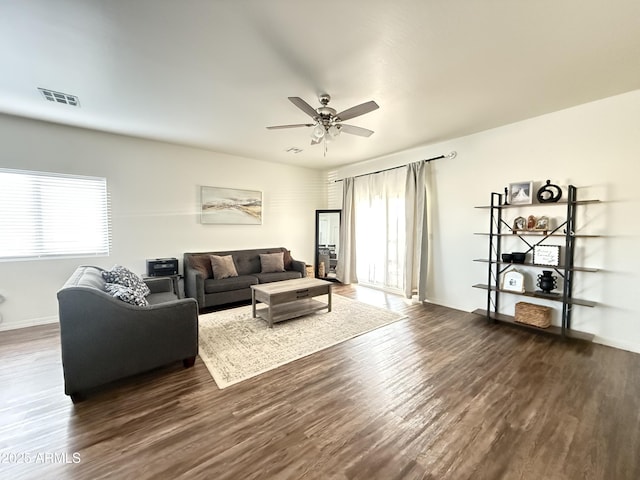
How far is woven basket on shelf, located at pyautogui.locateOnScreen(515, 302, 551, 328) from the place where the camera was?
10.9 ft

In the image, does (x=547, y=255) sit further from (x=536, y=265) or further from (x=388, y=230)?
(x=388, y=230)

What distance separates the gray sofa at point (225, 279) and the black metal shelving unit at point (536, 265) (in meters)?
3.24

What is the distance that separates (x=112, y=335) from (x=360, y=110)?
2896 mm

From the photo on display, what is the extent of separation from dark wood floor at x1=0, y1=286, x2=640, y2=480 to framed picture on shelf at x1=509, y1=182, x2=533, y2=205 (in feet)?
6.11

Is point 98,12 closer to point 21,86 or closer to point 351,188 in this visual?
point 21,86

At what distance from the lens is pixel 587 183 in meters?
3.13

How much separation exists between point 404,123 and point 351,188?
98.9 inches

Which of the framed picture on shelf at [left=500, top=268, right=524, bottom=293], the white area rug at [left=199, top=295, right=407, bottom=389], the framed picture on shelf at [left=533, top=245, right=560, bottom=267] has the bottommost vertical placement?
the white area rug at [left=199, top=295, right=407, bottom=389]

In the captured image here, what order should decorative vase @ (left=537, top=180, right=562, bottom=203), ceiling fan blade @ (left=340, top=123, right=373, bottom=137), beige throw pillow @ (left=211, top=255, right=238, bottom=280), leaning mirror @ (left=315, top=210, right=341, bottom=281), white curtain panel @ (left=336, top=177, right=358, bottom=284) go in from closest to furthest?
ceiling fan blade @ (left=340, top=123, right=373, bottom=137) → decorative vase @ (left=537, top=180, right=562, bottom=203) → beige throw pillow @ (left=211, top=255, right=238, bottom=280) → white curtain panel @ (left=336, top=177, right=358, bottom=284) → leaning mirror @ (left=315, top=210, right=341, bottom=281)

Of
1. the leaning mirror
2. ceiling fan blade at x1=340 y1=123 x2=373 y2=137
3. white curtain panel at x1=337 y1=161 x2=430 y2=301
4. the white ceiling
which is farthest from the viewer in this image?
the leaning mirror

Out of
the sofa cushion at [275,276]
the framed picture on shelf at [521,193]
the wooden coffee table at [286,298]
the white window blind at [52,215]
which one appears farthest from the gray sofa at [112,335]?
the framed picture on shelf at [521,193]

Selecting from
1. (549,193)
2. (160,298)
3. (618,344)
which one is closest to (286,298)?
(160,298)

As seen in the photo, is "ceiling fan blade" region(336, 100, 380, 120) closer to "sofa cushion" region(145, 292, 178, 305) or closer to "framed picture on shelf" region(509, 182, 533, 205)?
"framed picture on shelf" region(509, 182, 533, 205)

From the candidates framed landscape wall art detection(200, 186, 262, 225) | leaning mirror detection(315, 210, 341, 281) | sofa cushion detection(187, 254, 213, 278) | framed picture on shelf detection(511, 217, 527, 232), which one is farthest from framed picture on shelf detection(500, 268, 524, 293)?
sofa cushion detection(187, 254, 213, 278)
